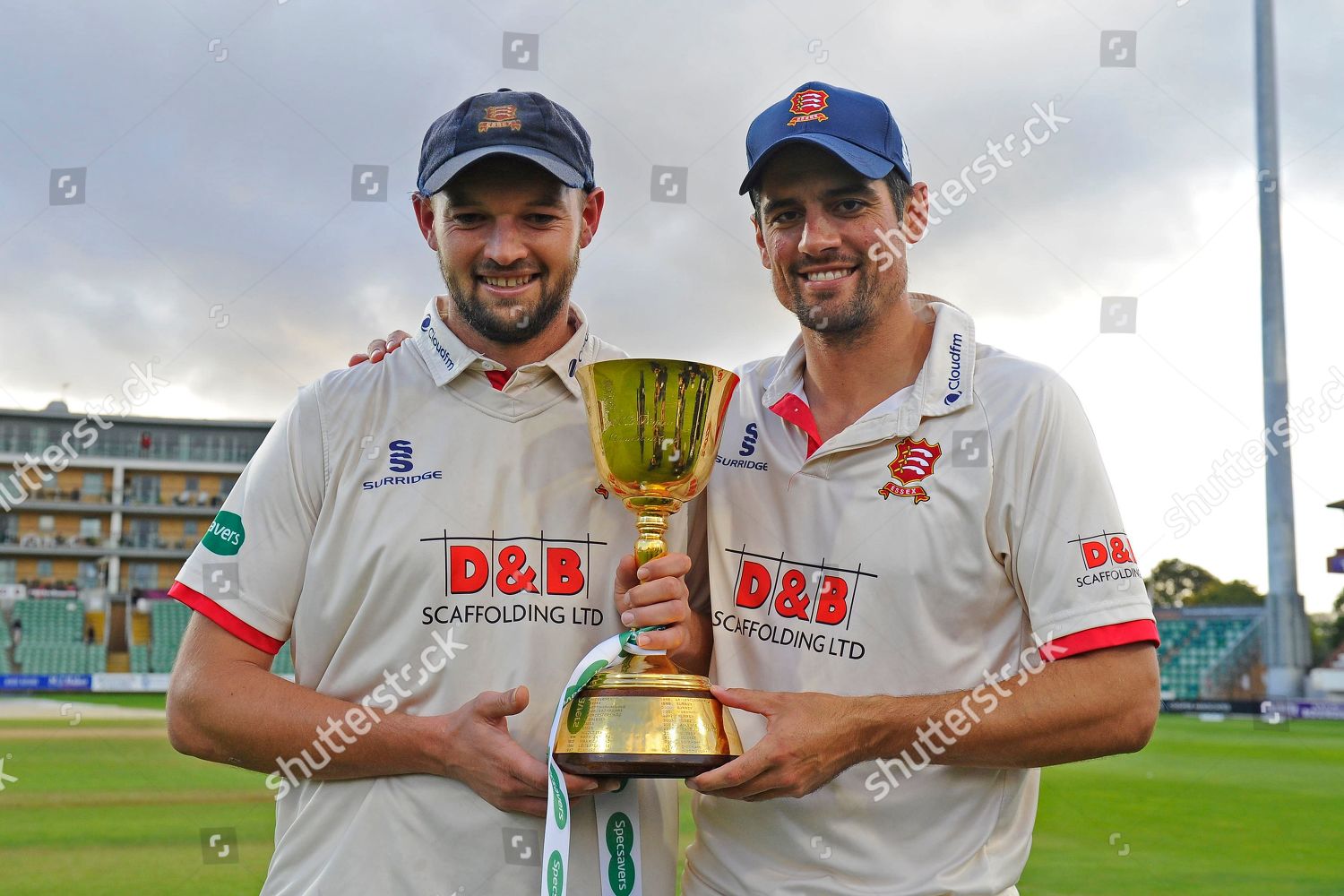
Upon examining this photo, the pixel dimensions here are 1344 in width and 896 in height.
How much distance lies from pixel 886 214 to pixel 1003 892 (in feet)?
4.83

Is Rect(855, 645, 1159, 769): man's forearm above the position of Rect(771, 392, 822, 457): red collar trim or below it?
below

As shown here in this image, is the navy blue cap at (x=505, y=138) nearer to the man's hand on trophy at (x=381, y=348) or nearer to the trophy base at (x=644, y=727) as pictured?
the man's hand on trophy at (x=381, y=348)

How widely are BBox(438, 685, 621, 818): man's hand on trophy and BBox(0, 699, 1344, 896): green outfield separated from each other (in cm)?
616

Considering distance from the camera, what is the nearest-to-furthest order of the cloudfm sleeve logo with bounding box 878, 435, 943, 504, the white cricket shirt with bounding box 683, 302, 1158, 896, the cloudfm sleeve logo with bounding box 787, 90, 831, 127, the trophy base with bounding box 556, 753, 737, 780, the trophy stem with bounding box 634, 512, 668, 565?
the trophy base with bounding box 556, 753, 737, 780 < the trophy stem with bounding box 634, 512, 668, 565 < the white cricket shirt with bounding box 683, 302, 1158, 896 < the cloudfm sleeve logo with bounding box 878, 435, 943, 504 < the cloudfm sleeve logo with bounding box 787, 90, 831, 127

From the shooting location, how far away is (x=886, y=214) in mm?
2688

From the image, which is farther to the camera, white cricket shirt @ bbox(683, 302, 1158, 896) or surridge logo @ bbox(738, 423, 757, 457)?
surridge logo @ bbox(738, 423, 757, 457)

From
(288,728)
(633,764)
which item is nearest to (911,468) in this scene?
(633,764)

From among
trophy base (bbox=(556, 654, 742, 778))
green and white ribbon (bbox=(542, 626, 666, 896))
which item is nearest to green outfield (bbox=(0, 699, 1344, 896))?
green and white ribbon (bbox=(542, 626, 666, 896))

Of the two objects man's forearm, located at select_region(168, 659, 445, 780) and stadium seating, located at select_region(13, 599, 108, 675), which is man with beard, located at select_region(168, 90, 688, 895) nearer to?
man's forearm, located at select_region(168, 659, 445, 780)

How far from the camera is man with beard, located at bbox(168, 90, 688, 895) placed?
88.9 inches

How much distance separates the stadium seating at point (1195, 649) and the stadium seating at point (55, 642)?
34003 mm

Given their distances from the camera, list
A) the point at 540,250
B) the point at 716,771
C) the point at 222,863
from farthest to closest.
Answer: the point at 222,863
the point at 540,250
the point at 716,771

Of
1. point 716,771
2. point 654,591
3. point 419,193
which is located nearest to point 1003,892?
point 716,771

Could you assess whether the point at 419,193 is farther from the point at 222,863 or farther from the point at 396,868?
the point at 222,863
